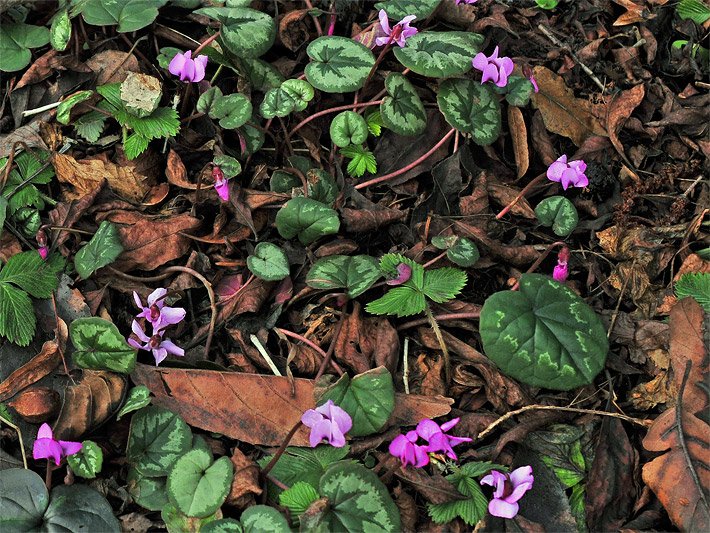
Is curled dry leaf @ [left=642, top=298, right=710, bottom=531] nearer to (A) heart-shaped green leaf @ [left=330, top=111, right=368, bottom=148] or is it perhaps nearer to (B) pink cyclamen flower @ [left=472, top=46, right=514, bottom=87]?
(B) pink cyclamen flower @ [left=472, top=46, right=514, bottom=87]

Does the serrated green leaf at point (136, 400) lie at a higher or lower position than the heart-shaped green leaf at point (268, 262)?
lower

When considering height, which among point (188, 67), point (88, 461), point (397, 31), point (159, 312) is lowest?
point (88, 461)

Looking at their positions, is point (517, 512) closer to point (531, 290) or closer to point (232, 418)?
point (531, 290)

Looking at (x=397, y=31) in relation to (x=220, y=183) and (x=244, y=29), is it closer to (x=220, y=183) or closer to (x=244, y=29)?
(x=244, y=29)

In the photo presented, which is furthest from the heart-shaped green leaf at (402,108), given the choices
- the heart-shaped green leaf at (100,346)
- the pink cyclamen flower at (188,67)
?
the heart-shaped green leaf at (100,346)

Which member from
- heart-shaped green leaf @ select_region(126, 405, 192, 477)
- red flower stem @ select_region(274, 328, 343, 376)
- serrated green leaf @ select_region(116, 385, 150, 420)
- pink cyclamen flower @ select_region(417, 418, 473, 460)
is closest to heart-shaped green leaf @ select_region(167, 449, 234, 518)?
heart-shaped green leaf @ select_region(126, 405, 192, 477)

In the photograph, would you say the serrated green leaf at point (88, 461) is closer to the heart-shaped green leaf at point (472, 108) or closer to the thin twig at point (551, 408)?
the thin twig at point (551, 408)

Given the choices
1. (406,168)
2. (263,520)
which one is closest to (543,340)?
(406,168)
